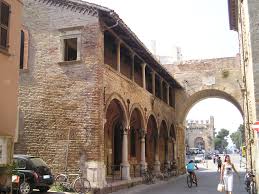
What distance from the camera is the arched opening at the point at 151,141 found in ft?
89.5

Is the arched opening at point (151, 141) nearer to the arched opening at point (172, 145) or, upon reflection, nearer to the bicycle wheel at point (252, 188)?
the arched opening at point (172, 145)

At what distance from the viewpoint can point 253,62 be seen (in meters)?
12.5

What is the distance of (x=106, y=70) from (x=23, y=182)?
242 inches

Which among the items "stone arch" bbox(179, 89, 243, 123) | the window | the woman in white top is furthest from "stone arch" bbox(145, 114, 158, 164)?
Result: the window

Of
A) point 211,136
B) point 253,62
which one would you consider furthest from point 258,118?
point 211,136

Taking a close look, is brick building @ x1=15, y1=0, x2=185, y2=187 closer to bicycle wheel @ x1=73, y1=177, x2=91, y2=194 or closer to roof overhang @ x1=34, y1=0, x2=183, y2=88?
roof overhang @ x1=34, y1=0, x2=183, y2=88

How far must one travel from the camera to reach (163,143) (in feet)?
103

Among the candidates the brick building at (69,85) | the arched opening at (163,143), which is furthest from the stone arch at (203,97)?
the brick building at (69,85)

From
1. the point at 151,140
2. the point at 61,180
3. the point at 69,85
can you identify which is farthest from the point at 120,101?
the point at 151,140

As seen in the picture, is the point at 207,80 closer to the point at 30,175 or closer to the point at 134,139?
the point at 134,139

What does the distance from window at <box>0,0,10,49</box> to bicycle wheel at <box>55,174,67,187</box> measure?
683 centimetres

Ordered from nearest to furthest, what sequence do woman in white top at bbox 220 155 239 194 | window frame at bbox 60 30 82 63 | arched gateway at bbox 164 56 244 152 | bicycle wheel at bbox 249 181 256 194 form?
woman in white top at bbox 220 155 239 194
bicycle wheel at bbox 249 181 256 194
window frame at bbox 60 30 82 63
arched gateway at bbox 164 56 244 152

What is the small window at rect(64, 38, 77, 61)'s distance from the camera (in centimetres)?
1772

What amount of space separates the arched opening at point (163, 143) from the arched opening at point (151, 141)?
1.60 meters
